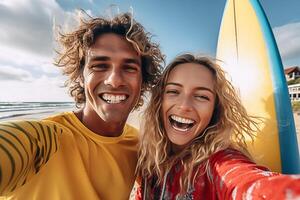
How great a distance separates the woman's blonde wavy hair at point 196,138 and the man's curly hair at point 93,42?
0.28 meters

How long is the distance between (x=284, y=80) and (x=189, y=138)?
5.56 feet

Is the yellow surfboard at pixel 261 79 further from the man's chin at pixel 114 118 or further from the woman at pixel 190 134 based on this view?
the man's chin at pixel 114 118

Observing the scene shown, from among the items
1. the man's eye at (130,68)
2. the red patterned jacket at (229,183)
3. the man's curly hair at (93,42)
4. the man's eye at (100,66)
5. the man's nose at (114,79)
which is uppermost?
the man's curly hair at (93,42)

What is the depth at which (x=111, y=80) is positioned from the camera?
→ 1622mm

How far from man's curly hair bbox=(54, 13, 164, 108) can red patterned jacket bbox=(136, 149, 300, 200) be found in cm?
93

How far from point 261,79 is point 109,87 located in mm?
1972

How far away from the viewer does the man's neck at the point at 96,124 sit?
1.61 m

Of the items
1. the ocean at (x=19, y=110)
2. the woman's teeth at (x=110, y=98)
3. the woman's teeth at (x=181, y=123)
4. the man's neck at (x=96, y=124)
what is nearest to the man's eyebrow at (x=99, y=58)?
the woman's teeth at (x=110, y=98)

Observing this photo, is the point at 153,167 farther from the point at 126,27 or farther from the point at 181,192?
the point at 126,27

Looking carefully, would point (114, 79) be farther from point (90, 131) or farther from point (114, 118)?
point (90, 131)

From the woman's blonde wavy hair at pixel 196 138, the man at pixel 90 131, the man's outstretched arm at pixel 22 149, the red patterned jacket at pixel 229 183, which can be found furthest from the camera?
the woman's blonde wavy hair at pixel 196 138

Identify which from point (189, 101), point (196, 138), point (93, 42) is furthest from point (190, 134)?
point (93, 42)

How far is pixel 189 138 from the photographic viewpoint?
5.36ft

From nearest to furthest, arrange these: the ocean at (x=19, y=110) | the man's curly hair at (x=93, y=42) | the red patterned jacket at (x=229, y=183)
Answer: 1. the red patterned jacket at (x=229, y=183)
2. the man's curly hair at (x=93, y=42)
3. the ocean at (x=19, y=110)
